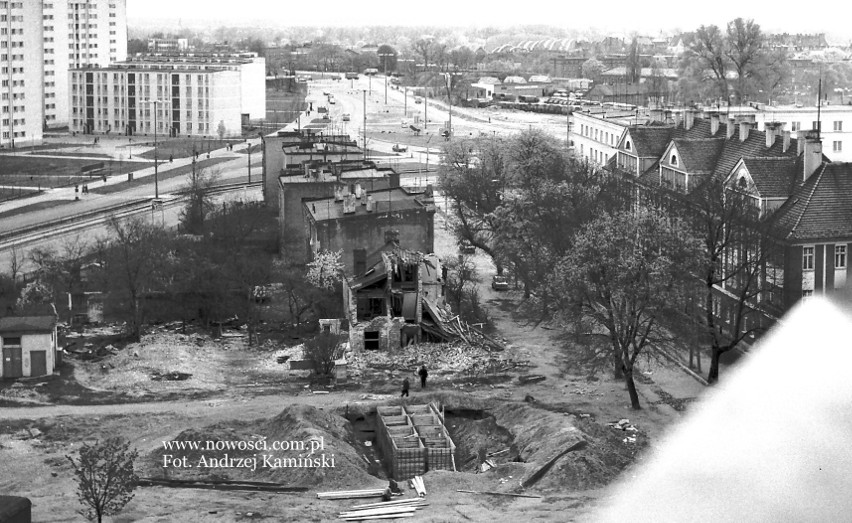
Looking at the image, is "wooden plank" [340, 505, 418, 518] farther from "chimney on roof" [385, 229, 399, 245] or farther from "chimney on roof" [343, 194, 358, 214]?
"chimney on roof" [343, 194, 358, 214]

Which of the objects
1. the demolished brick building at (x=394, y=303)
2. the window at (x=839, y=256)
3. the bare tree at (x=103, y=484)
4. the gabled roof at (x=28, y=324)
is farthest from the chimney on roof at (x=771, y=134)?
the bare tree at (x=103, y=484)

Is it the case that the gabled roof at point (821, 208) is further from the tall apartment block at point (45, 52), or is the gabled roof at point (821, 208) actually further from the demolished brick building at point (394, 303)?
the tall apartment block at point (45, 52)

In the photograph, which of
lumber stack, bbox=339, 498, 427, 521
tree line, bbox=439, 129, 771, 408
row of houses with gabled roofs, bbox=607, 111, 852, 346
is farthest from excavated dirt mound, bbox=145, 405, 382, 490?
row of houses with gabled roofs, bbox=607, 111, 852, 346

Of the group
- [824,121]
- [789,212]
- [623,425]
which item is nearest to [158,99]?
[824,121]

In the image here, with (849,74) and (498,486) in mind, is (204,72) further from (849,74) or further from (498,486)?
(498,486)

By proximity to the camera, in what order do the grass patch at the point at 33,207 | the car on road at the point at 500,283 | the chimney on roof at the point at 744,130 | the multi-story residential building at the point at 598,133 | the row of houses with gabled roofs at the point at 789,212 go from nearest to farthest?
the row of houses with gabled roofs at the point at 789,212 < the chimney on roof at the point at 744,130 < the car on road at the point at 500,283 < the multi-story residential building at the point at 598,133 < the grass patch at the point at 33,207
